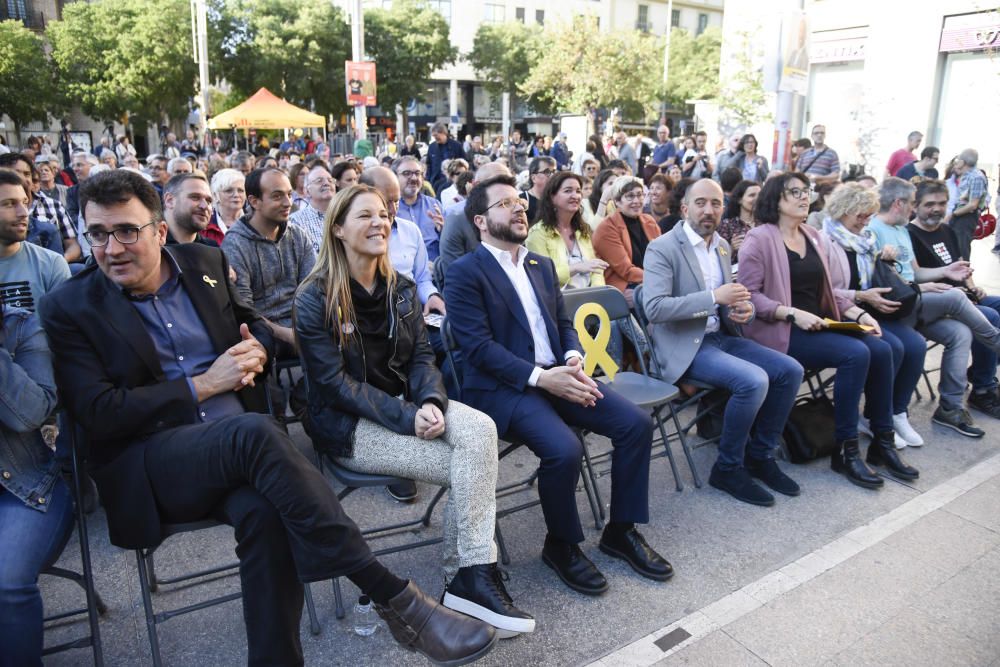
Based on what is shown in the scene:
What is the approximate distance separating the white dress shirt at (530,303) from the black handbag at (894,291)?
2.54m

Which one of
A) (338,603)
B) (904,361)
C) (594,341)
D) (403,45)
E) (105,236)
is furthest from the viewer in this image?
(403,45)

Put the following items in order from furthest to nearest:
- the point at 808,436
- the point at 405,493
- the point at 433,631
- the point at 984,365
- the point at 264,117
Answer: the point at 264,117 → the point at 984,365 → the point at 808,436 → the point at 405,493 → the point at 433,631

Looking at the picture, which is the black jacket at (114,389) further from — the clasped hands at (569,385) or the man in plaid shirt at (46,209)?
the man in plaid shirt at (46,209)

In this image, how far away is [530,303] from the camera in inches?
137

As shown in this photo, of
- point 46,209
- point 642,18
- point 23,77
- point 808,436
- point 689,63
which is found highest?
point 642,18

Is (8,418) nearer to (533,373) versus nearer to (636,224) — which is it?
(533,373)

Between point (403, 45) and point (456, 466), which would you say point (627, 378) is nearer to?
point (456, 466)

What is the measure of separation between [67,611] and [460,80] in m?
53.9

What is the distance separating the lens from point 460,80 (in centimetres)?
5266

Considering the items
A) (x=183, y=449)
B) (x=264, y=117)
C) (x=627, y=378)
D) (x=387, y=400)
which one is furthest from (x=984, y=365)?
(x=264, y=117)

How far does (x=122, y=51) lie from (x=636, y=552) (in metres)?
33.7

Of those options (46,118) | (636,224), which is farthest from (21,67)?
(636,224)

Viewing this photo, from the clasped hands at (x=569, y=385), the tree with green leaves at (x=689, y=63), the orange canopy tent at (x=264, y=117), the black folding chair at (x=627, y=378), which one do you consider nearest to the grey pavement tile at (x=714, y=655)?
the clasped hands at (x=569, y=385)

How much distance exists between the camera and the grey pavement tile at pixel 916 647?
8.32 ft
